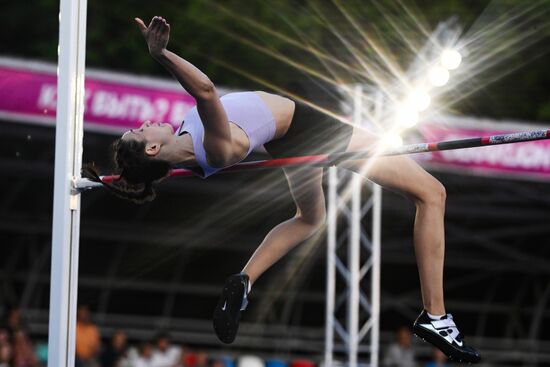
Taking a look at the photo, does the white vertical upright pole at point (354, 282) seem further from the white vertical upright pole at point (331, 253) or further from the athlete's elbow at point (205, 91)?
the athlete's elbow at point (205, 91)

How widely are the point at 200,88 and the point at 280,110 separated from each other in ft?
1.82

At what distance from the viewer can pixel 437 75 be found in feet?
30.1

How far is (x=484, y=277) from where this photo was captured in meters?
16.1

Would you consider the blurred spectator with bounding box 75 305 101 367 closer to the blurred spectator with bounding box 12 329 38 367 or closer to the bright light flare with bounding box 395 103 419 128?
the blurred spectator with bounding box 12 329 38 367

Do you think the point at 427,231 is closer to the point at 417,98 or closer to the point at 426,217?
the point at 426,217

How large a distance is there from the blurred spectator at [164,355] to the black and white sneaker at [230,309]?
5.56 m

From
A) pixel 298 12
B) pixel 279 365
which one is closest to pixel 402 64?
pixel 279 365

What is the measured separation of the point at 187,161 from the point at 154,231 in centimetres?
974

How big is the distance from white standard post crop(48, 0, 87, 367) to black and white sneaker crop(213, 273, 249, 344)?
57cm

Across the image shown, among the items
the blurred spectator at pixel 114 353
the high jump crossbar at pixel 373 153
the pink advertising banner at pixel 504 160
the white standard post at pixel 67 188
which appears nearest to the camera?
the high jump crossbar at pixel 373 153

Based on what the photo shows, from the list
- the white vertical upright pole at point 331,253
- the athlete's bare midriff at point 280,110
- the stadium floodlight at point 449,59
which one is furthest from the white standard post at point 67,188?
the stadium floodlight at point 449,59

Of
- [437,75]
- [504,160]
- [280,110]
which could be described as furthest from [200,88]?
[504,160]

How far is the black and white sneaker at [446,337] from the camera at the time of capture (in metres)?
4.21

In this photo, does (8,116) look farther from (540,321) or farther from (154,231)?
(540,321)
